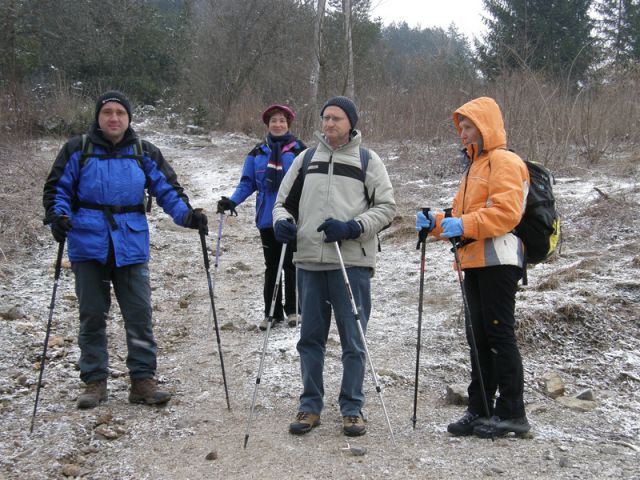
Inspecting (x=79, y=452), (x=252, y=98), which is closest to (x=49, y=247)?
(x=79, y=452)

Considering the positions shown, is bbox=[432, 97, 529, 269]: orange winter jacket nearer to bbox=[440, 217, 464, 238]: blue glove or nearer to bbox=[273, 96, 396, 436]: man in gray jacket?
bbox=[440, 217, 464, 238]: blue glove

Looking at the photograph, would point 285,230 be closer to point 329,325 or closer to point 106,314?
point 329,325

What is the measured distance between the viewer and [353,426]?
3.80m

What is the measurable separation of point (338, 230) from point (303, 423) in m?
1.16

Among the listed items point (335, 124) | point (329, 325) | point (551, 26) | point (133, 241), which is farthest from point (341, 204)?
→ point (551, 26)

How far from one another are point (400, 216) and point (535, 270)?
10.1ft

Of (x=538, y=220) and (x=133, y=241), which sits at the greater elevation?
(x=538, y=220)

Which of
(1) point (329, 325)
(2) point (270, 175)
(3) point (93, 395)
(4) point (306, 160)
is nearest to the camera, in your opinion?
(1) point (329, 325)

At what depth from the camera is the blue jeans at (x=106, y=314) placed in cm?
425

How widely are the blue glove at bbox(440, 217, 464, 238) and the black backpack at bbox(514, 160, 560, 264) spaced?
373 mm

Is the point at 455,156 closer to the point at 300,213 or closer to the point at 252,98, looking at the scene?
the point at 300,213

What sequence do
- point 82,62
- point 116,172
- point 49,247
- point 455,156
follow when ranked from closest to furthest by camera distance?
point 116,172 → point 49,247 → point 455,156 → point 82,62

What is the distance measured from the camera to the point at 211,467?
351cm

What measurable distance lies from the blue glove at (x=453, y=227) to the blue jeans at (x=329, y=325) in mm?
567
